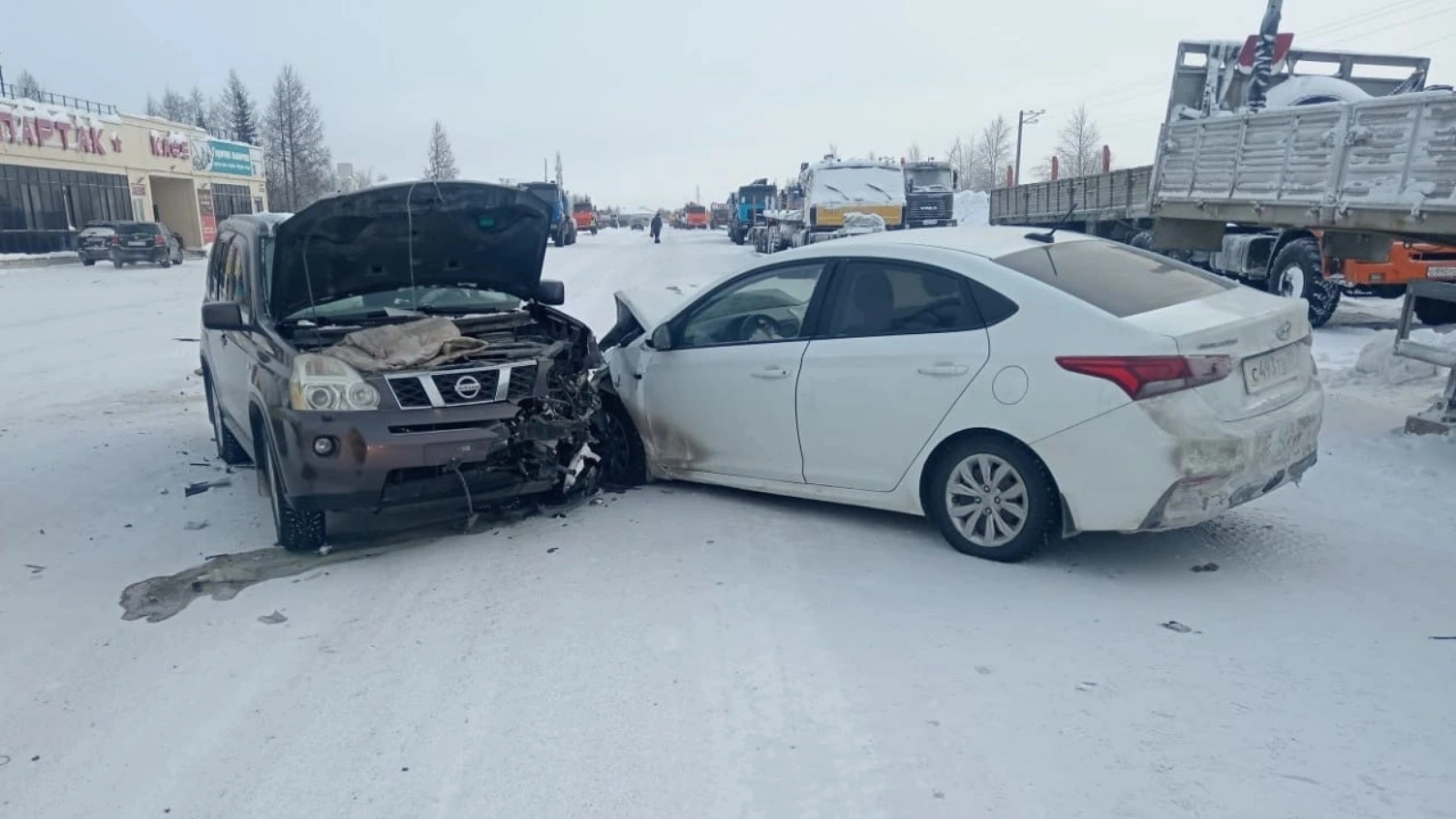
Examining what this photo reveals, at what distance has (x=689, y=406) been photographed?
20.2 feet

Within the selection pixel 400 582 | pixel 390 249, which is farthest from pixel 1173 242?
pixel 400 582

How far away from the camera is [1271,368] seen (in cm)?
484

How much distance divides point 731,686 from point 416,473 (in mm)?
2354

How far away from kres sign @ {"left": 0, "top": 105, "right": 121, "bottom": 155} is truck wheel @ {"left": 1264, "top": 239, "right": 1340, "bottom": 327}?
4325 cm

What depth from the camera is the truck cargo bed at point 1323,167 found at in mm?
7922

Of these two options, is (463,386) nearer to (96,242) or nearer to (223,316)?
(223,316)

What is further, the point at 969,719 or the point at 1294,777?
the point at 969,719

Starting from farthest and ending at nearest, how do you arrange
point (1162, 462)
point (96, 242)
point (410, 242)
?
point (96, 242), point (410, 242), point (1162, 462)

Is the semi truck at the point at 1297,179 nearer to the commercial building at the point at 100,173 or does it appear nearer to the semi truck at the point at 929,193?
the semi truck at the point at 929,193

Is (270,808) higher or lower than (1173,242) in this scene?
lower

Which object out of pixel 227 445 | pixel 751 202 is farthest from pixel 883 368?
pixel 751 202

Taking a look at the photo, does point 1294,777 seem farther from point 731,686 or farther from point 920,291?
point 920,291

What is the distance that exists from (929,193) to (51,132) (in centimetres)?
3473

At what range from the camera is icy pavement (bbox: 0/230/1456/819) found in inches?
124
